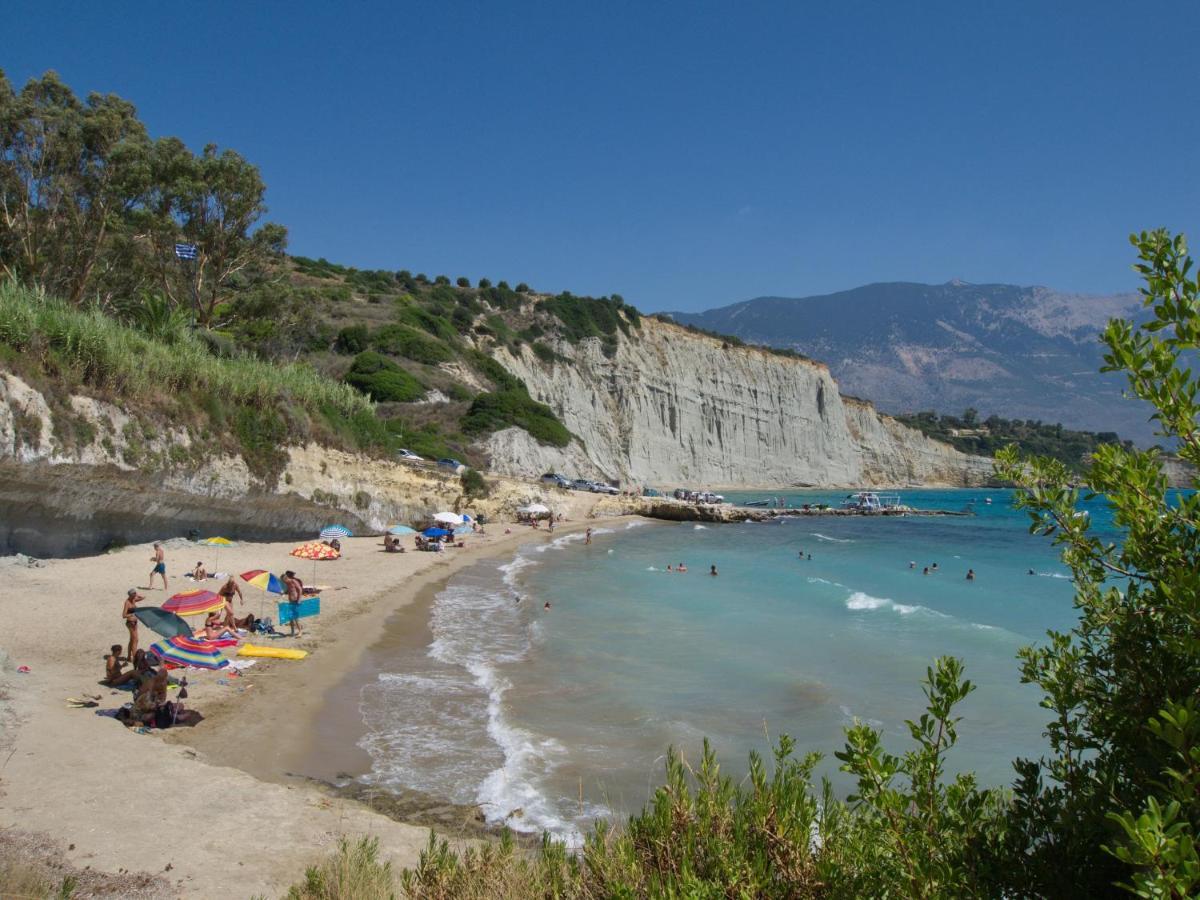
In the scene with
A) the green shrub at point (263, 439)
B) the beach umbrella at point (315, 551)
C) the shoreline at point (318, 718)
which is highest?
the green shrub at point (263, 439)

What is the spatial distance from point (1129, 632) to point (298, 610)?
15.3m

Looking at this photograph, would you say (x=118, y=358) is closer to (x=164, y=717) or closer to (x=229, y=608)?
(x=229, y=608)

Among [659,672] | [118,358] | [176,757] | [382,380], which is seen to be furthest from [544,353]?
[176,757]

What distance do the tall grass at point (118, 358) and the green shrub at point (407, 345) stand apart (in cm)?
2843

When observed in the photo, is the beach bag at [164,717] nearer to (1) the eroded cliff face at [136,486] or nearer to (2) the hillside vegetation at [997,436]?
(1) the eroded cliff face at [136,486]

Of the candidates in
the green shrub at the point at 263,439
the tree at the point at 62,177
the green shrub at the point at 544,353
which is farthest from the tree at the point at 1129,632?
the green shrub at the point at 544,353

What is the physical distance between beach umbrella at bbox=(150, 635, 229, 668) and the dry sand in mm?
229

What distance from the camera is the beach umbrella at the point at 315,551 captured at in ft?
75.3

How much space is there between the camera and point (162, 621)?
12203 mm

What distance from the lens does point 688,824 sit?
12.8 feet

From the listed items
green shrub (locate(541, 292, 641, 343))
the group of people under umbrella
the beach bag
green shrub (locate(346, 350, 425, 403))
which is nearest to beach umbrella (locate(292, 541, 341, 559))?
the group of people under umbrella

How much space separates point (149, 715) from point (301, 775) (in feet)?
8.38

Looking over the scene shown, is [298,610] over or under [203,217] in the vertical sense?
under

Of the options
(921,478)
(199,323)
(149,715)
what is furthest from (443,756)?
(921,478)
